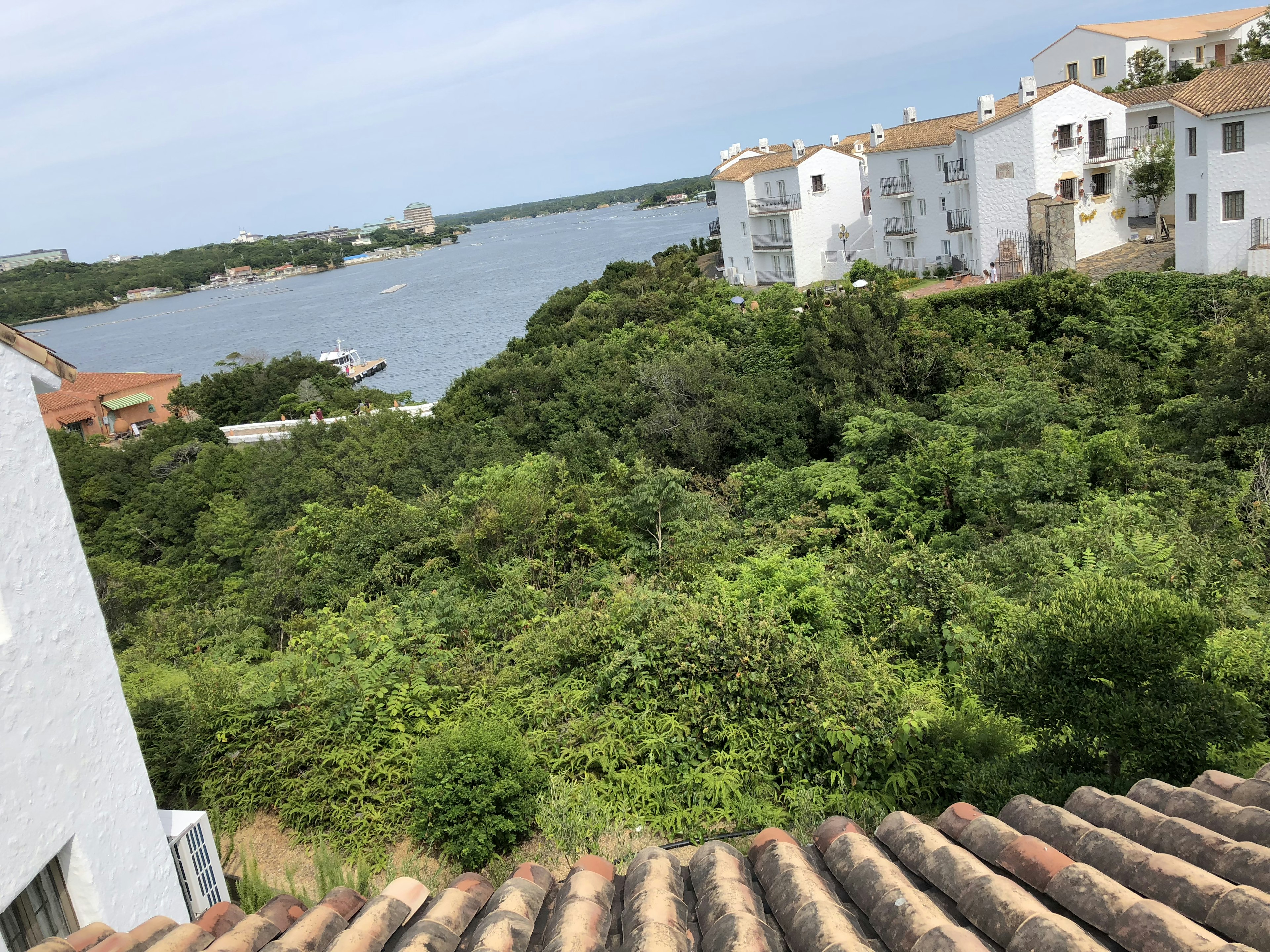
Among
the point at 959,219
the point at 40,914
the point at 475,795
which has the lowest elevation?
the point at 475,795

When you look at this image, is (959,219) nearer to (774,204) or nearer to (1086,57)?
(774,204)

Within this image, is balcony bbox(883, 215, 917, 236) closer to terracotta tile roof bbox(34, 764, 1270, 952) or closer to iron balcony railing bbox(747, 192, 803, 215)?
iron balcony railing bbox(747, 192, 803, 215)

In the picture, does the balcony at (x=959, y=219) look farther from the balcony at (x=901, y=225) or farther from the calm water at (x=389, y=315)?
the calm water at (x=389, y=315)

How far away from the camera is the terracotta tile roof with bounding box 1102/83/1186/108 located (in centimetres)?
3322

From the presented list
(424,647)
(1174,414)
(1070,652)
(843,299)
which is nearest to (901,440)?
(1174,414)

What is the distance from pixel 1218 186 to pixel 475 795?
86.3 feet

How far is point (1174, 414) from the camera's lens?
714 inches

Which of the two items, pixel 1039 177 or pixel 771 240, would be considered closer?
pixel 1039 177

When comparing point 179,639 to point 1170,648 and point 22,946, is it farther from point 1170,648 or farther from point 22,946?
point 1170,648

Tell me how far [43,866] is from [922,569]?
8630 mm

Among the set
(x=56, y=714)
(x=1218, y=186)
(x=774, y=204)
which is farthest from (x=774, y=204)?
(x=56, y=714)

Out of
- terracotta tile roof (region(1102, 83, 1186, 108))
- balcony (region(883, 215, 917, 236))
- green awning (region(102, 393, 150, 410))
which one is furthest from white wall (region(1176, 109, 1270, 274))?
green awning (region(102, 393, 150, 410))

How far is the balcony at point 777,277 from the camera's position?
4272 cm

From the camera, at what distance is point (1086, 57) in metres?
48.8
